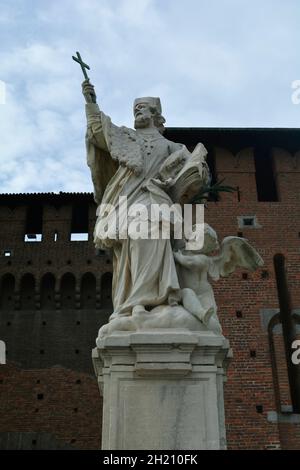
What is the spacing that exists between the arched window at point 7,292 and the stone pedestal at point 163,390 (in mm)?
19933

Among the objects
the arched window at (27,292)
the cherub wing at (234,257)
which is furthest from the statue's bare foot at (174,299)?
the arched window at (27,292)

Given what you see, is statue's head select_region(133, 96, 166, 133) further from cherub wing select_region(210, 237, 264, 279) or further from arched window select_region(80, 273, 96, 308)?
arched window select_region(80, 273, 96, 308)

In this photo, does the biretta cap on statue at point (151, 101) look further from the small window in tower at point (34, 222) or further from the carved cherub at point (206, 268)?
the small window in tower at point (34, 222)

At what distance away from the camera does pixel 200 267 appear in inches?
143

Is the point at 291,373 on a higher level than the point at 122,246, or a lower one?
higher

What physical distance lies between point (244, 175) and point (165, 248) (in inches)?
577

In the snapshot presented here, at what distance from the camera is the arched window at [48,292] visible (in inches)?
883

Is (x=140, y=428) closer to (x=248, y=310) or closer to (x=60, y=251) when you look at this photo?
(x=248, y=310)

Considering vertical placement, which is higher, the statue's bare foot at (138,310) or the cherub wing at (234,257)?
the cherub wing at (234,257)

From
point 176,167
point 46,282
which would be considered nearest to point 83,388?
point 46,282

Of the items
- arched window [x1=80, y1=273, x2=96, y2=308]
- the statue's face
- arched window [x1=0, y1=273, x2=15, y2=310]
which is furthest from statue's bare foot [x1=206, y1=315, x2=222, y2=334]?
arched window [x1=0, y1=273, x2=15, y2=310]

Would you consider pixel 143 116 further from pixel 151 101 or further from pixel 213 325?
pixel 213 325

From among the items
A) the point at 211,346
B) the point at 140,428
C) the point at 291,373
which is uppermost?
the point at 291,373

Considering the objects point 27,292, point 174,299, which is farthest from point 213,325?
point 27,292
